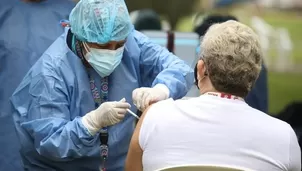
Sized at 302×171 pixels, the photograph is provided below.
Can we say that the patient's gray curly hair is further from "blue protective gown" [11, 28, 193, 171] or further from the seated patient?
"blue protective gown" [11, 28, 193, 171]

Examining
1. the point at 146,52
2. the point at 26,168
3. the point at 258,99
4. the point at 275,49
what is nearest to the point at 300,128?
the point at 258,99

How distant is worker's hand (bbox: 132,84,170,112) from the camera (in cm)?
256

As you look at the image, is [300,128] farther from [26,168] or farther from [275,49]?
[275,49]

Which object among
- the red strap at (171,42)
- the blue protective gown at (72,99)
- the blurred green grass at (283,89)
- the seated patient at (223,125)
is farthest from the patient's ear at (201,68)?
the blurred green grass at (283,89)

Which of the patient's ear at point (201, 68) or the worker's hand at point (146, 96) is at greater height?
the patient's ear at point (201, 68)

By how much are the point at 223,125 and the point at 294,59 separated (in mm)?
8427

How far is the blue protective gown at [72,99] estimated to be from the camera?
2562mm

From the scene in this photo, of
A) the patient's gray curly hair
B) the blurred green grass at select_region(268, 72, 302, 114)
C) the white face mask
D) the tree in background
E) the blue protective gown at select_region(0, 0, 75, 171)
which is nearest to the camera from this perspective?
the patient's gray curly hair

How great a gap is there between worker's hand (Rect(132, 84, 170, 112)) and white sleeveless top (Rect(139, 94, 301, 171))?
0.19 m

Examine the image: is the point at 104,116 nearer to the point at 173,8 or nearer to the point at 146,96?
the point at 146,96

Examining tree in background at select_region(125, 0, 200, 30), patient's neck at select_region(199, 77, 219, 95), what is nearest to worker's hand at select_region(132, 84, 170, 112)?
patient's neck at select_region(199, 77, 219, 95)

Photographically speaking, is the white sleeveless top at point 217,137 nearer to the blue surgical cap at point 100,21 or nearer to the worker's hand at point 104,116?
the worker's hand at point 104,116

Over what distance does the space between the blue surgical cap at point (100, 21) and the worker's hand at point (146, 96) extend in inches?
8.7

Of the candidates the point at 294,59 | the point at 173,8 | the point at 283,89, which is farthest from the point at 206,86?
the point at 294,59
